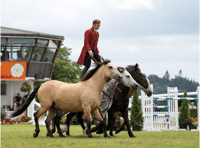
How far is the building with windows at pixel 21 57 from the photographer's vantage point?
31156 millimetres

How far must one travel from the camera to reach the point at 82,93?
32.4 feet

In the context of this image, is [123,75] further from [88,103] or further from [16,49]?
[16,49]

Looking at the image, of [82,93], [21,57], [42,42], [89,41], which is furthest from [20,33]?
[82,93]

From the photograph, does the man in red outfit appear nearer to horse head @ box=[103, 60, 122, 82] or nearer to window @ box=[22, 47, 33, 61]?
horse head @ box=[103, 60, 122, 82]

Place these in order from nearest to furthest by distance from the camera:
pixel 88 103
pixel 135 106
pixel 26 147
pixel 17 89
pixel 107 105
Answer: pixel 26 147
pixel 88 103
pixel 107 105
pixel 135 106
pixel 17 89

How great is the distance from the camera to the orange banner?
104ft

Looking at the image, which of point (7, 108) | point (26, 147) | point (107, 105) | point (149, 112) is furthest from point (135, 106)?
point (7, 108)

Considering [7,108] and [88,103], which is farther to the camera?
[7,108]

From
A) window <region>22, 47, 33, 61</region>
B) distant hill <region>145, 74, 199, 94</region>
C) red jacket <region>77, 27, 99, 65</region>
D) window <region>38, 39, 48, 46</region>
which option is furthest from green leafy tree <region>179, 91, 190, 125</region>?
distant hill <region>145, 74, 199, 94</region>

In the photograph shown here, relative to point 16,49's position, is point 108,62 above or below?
below

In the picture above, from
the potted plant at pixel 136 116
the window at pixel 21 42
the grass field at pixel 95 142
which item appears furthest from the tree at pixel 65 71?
the grass field at pixel 95 142

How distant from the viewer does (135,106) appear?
16438 mm

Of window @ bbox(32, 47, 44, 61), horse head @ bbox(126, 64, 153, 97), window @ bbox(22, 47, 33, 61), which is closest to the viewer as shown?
horse head @ bbox(126, 64, 153, 97)

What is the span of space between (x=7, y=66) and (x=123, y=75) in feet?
77.8
